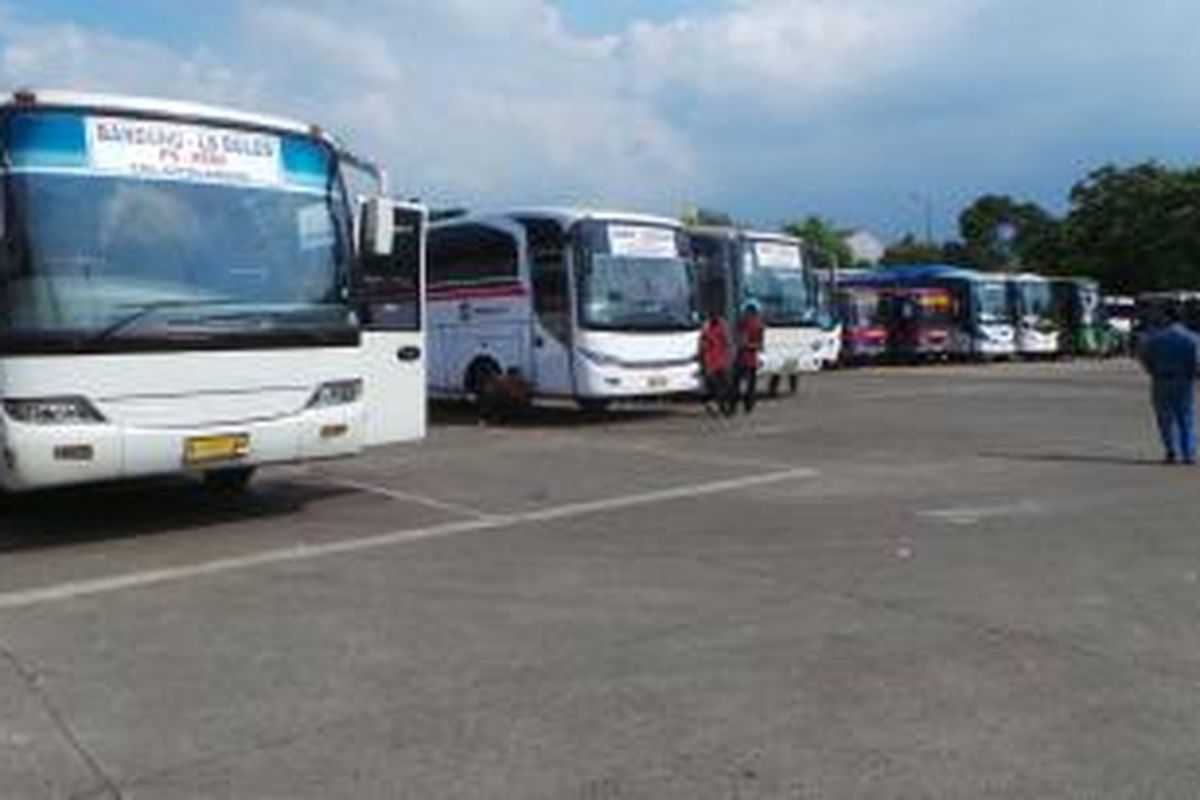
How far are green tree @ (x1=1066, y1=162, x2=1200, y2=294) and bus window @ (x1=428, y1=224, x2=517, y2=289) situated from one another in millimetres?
69107

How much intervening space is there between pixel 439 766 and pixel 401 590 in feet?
13.3

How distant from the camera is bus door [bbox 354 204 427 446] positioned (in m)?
15.1

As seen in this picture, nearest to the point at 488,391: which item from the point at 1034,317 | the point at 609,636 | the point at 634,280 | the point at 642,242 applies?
the point at 634,280

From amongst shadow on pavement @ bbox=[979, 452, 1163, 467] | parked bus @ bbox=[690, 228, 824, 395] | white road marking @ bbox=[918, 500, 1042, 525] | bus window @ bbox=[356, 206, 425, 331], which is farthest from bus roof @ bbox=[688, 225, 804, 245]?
white road marking @ bbox=[918, 500, 1042, 525]

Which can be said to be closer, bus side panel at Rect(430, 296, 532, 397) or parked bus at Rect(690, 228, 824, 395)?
bus side panel at Rect(430, 296, 532, 397)

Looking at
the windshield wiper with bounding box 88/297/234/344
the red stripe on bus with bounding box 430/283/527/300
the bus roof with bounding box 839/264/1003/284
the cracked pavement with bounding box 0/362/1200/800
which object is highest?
the bus roof with bounding box 839/264/1003/284

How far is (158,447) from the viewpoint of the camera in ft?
43.0

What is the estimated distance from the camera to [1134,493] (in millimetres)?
16156

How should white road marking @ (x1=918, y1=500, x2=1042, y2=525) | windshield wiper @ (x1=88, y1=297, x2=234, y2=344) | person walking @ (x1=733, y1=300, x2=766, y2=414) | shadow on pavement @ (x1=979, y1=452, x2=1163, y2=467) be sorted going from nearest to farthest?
windshield wiper @ (x1=88, y1=297, x2=234, y2=344)
white road marking @ (x1=918, y1=500, x2=1042, y2=525)
shadow on pavement @ (x1=979, y1=452, x2=1163, y2=467)
person walking @ (x1=733, y1=300, x2=766, y2=414)

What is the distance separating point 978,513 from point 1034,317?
43.5m

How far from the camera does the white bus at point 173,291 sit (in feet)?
41.3

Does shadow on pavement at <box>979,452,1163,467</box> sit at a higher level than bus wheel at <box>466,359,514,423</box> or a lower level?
lower

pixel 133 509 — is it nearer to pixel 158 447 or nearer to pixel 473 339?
pixel 158 447

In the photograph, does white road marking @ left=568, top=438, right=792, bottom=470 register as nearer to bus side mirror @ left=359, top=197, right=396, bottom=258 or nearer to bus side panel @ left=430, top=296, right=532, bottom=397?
bus side panel @ left=430, top=296, right=532, bottom=397
